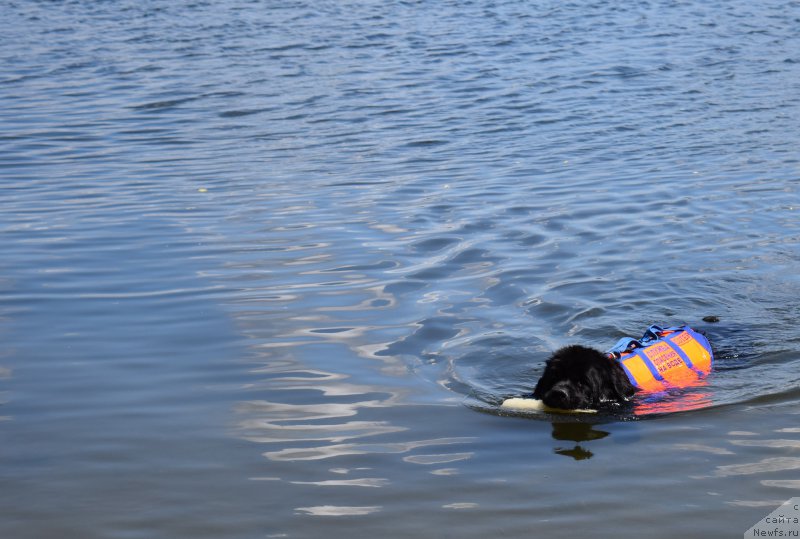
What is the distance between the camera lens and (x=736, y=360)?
6.78 m

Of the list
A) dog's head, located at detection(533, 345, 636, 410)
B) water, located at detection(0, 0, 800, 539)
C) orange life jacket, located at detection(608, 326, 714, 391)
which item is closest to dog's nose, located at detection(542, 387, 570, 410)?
dog's head, located at detection(533, 345, 636, 410)

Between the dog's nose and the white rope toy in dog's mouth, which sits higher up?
the dog's nose

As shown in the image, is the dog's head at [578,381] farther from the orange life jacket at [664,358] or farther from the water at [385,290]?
the orange life jacket at [664,358]

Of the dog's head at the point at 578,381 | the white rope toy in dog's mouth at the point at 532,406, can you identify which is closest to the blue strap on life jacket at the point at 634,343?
the dog's head at the point at 578,381

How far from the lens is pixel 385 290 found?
306 inches

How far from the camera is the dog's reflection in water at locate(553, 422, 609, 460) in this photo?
526 centimetres

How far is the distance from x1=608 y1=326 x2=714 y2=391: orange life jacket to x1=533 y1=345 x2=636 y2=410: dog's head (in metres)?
0.28

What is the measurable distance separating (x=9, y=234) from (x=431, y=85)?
9001 millimetres

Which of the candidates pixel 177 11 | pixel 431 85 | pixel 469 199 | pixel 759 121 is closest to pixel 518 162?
pixel 469 199

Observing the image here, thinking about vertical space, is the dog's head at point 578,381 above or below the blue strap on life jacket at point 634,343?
above

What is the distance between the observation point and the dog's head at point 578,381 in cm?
559

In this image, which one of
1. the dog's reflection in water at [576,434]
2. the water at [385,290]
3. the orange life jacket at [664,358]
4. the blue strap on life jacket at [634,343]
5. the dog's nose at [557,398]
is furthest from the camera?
the blue strap on life jacket at [634,343]

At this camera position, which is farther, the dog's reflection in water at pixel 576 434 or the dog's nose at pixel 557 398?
the dog's nose at pixel 557 398

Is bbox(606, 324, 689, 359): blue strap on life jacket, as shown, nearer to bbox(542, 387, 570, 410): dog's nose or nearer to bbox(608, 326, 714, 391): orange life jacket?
bbox(608, 326, 714, 391): orange life jacket
